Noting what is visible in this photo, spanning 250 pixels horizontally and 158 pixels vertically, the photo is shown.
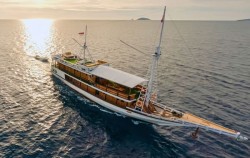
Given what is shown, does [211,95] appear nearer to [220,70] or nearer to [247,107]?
[247,107]

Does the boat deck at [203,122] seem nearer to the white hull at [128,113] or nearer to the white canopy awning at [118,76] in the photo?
the white hull at [128,113]

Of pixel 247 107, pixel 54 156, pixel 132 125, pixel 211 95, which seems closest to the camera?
pixel 54 156

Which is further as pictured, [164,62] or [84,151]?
[164,62]

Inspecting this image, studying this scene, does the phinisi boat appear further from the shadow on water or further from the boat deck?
the shadow on water

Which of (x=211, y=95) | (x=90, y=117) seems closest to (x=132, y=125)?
(x=90, y=117)

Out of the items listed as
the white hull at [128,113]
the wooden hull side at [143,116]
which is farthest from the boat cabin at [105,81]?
the white hull at [128,113]

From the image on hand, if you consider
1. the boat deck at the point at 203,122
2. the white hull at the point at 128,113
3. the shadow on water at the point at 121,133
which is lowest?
the shadow on water at the point at 121,133
